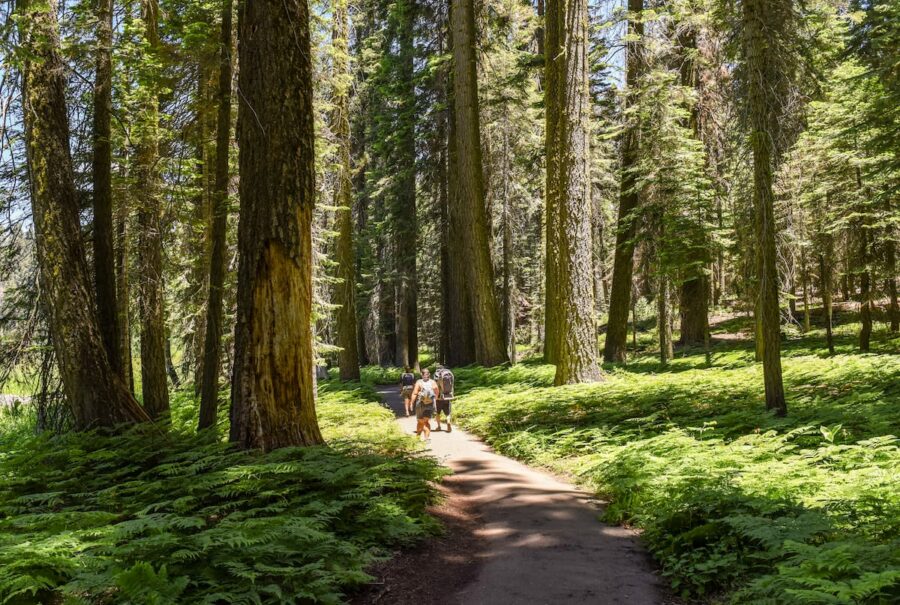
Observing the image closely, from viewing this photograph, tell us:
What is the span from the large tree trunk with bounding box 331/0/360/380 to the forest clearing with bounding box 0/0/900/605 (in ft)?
0.44

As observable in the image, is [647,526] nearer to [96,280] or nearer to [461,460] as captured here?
[461,460]

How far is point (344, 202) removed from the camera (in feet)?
58.5

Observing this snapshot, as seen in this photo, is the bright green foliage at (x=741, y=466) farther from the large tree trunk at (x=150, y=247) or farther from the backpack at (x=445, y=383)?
the large tree trunk at (x=150, y=247)

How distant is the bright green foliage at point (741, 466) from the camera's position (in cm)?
400

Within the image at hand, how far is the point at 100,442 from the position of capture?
25.5 ft

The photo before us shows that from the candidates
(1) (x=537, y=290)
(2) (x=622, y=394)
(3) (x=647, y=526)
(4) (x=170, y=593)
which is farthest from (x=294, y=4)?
(1) (x=537, y=290)

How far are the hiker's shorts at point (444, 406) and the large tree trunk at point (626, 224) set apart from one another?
7902 mm

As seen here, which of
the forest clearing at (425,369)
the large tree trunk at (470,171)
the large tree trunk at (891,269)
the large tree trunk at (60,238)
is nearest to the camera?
the forest clearing at (425,369)

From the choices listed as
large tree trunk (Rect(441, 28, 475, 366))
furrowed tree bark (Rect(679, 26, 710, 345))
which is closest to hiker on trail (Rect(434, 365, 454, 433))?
large tree trunk (Rect(441, 28, 475, 366))

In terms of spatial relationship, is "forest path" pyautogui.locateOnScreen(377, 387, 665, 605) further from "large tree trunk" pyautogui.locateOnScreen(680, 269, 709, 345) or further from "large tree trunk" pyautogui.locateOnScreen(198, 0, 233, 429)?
"large tree trunk" pyautogui.locateOnScreen(680, 269, 709, 345)

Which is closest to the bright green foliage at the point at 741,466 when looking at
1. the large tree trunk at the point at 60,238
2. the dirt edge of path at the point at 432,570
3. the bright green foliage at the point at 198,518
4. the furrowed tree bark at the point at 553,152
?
the dirt edge of path at the point at 432,570

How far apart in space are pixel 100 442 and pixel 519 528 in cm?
550

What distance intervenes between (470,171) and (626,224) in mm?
4970

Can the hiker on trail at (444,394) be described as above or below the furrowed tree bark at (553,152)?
below
